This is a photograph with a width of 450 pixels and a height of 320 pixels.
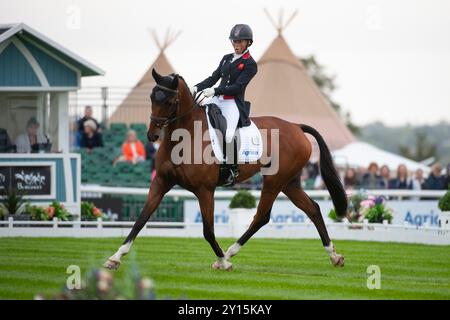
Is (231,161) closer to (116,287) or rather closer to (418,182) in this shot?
(116,287)

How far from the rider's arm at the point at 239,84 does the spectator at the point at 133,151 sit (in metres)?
15.5

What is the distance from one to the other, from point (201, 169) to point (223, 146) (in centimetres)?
62

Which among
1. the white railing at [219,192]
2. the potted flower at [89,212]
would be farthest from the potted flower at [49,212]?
the white railing at [219,192]

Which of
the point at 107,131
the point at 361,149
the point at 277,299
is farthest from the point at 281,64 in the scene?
the point at 277,299

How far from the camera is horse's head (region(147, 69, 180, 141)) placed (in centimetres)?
1385

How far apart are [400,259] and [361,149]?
26.1 m

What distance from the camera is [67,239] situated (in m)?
20.2

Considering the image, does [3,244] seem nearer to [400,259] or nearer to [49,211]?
[49,211]

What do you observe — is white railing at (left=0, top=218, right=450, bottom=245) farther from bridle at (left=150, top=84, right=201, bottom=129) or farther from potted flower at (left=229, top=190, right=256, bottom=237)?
bridle at (left=150, top=84, right=201, bottom=129)

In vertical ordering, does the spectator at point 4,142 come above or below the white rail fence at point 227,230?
above

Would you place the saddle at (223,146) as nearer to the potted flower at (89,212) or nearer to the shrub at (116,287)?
the shrub at (116,287)

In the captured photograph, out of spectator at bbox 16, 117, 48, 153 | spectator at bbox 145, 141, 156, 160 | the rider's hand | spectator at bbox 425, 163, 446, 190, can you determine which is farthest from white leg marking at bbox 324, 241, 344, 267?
spectator at bbox 145, 141, 156, 160

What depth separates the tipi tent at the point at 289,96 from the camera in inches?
1684

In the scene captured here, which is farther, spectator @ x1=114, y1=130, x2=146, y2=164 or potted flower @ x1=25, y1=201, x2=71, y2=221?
spectator @ x1=114, y1=130, x2=146, y2=164
